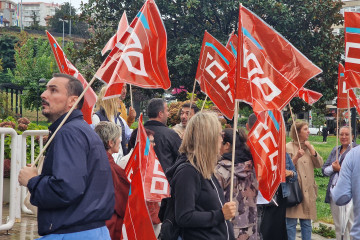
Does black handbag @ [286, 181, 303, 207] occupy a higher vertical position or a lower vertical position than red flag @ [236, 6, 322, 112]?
lower

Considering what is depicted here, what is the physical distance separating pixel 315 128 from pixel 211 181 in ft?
215

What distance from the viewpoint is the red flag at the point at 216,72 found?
24.5ft

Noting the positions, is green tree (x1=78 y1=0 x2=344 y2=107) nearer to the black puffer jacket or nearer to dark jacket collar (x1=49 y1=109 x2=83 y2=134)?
the black puffer jacket

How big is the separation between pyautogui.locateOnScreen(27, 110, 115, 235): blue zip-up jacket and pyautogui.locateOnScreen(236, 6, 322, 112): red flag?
1893 millimetres

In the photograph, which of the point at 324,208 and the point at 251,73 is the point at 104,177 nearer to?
the point at 251,73

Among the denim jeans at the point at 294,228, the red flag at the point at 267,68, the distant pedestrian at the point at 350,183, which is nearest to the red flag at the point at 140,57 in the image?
the red flag at the point at 267,68

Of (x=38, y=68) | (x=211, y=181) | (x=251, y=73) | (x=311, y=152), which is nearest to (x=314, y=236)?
(x=311, y=152)

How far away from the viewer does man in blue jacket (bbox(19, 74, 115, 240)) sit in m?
3.17

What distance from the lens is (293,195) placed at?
302 inches

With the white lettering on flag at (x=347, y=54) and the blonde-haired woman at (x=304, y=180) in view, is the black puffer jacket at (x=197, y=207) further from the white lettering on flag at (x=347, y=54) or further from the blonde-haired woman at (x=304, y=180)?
the blonde-haired woman at (x=304, y=180)

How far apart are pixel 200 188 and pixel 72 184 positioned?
3.90 ft

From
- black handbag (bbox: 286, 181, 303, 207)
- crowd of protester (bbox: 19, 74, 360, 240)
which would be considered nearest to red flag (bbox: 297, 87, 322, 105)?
black handbag (bbox: 286, 181, 303, 207)

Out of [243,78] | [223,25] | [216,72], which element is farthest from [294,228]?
[223,25]

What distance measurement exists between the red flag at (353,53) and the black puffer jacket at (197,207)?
299cm
